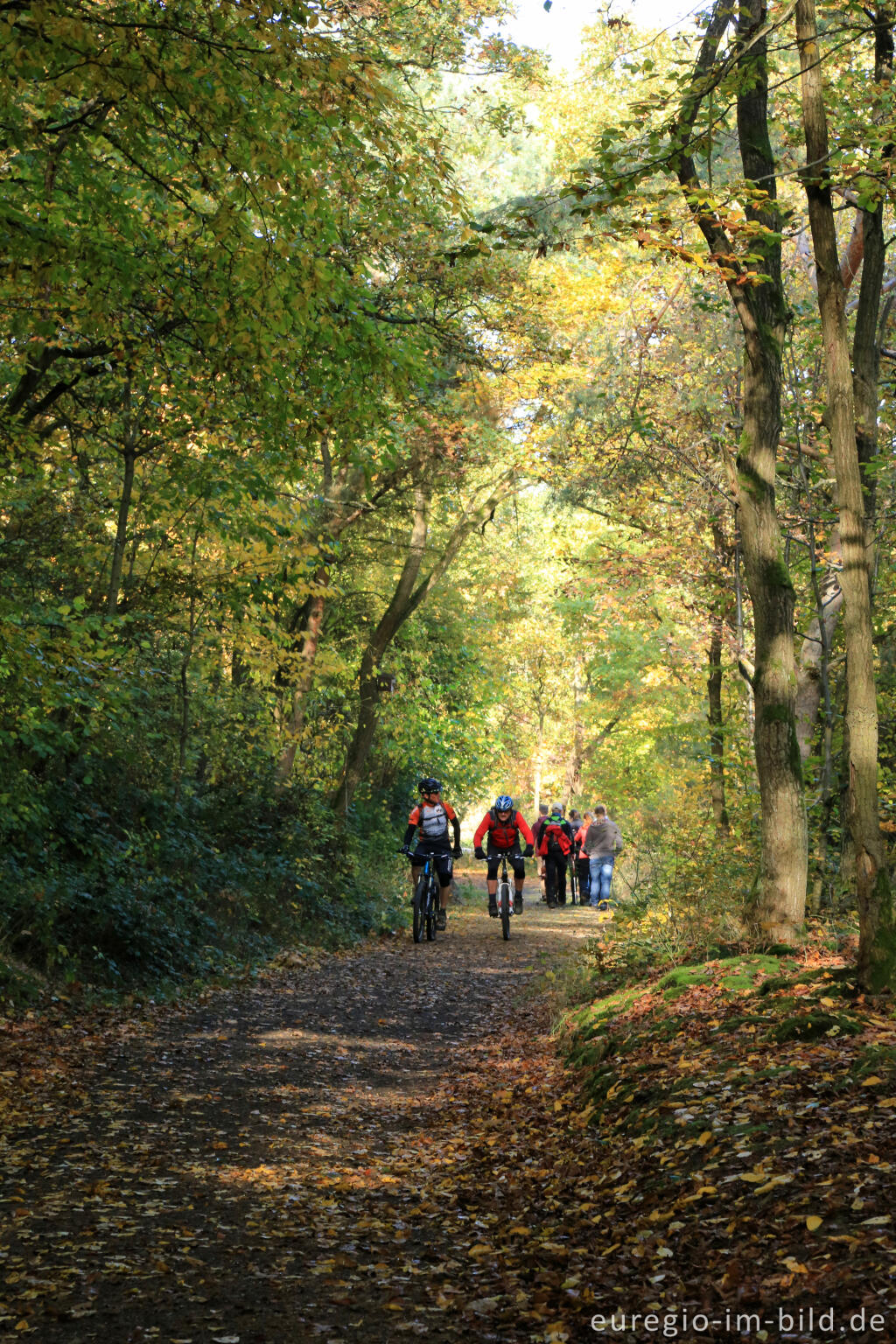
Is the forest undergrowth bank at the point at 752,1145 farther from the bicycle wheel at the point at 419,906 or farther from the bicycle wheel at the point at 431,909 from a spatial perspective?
the bicycle wheel at the point at 431,909

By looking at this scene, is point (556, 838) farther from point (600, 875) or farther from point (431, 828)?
point (431, 828)

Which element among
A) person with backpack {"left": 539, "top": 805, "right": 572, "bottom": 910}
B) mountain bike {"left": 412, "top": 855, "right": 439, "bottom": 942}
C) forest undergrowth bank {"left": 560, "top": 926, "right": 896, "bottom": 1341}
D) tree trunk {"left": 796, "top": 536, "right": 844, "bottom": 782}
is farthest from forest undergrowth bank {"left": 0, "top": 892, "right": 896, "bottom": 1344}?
person with backpack {"left": 539, "top": 805, "right": 572, "bottom": 910}

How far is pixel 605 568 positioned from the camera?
19203 millimetres

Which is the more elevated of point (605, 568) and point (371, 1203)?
point (605, 568)

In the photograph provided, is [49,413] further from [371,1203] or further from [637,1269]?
[637,1269]

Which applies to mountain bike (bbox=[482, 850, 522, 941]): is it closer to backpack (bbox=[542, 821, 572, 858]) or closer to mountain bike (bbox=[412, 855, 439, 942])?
Answer: mountain bike (bbox=[412, 855, 439, 942])

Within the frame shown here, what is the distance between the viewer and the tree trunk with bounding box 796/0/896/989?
6484mm

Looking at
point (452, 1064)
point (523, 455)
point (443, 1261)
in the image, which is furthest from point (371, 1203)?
point (523, 455)

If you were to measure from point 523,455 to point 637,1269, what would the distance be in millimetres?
17977

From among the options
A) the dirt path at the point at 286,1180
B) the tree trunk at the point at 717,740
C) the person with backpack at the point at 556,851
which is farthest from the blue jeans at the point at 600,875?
the dirt path at the point at 286,1180

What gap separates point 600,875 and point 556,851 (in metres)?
1.22

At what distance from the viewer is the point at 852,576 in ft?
22.0

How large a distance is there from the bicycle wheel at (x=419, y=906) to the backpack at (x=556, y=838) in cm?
722

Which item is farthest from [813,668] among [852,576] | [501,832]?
[852,576]
